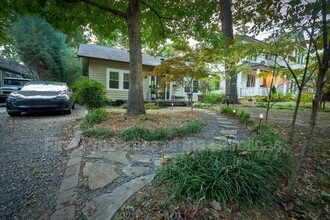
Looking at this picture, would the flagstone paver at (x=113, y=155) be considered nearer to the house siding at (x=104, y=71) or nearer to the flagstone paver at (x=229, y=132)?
the flagstone paver at (x=229, y=132)

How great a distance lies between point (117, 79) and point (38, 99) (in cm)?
671

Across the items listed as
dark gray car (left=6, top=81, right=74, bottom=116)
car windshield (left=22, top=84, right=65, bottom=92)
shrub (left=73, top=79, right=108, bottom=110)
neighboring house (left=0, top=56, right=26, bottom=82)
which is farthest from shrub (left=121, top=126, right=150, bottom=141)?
neighboring house (left=0, top=56, right=26, bottom=82)

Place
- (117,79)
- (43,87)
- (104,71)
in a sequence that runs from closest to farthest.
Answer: (43,87) < (104,71) < (117,79)

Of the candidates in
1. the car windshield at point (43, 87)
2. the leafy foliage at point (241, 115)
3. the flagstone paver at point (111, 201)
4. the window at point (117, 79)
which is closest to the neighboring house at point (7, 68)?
the window at point (117, 79)

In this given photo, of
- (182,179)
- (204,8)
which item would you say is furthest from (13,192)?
(204,8)

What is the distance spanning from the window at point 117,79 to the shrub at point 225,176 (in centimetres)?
1124

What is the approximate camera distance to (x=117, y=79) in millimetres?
12844

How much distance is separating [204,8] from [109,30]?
12.8ft

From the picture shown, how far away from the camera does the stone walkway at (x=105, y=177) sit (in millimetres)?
1703

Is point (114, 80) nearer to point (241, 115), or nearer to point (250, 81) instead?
Result: point (241, 115)

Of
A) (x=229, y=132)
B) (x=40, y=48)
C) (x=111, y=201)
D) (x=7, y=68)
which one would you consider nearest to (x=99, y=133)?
(x=111, y=201)

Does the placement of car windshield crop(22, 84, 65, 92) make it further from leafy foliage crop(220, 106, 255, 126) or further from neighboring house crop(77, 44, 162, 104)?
leafy foliage crop(220, 106, 255, 126)

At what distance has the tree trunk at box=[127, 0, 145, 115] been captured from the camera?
5535 millimetres

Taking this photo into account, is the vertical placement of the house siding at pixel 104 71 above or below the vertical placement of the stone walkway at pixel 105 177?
above
